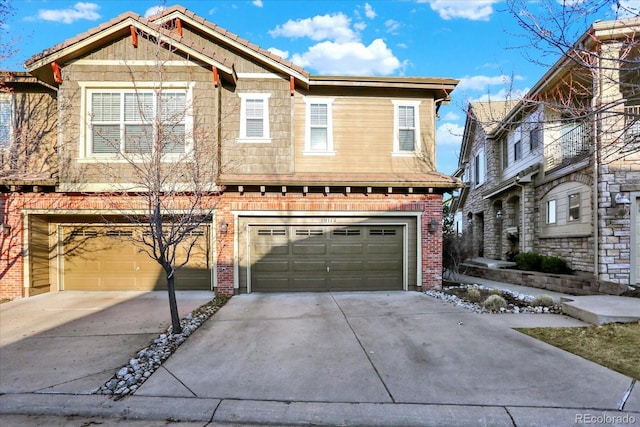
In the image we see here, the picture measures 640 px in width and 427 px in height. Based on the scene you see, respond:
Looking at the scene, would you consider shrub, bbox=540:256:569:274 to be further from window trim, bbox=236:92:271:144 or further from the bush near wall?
window trim, bbox=236:92:271:144

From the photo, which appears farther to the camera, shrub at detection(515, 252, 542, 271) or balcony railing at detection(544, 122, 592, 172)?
shrub at detection(515, 252, 542, 271)

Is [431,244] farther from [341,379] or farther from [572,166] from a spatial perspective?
[341,379]

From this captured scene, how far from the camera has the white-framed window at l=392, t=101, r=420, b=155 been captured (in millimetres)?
9992

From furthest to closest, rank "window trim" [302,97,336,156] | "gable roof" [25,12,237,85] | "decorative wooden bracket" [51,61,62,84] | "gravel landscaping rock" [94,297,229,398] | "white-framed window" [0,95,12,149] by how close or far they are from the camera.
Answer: "window trim" [302,97,336,156] < "white-framed window" [0,95,12,149] < "decorative wooden bracket" [51,61,62,84] < "gable roof" [25,12,237,85] < "gravel landscaping rock" [94,297,229,398]

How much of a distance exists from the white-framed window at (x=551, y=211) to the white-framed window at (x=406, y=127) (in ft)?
20.1

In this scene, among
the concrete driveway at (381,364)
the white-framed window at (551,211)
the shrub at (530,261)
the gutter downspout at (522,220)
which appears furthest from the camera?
the gutter downspout at (522,220)

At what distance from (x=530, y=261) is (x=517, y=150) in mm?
5563

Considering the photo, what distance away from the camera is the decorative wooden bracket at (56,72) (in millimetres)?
8693

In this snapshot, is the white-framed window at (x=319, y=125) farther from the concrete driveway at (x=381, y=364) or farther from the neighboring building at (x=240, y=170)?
the concrete driveway at (x=381, y=364)

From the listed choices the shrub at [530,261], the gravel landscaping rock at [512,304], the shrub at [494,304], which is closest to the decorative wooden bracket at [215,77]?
the gravel landscaping rock at [512,304]

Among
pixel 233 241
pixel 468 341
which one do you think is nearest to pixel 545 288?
pixel 468 341

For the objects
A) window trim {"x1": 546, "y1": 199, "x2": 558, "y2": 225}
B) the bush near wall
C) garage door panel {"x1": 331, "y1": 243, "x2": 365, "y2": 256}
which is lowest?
the bush near wall

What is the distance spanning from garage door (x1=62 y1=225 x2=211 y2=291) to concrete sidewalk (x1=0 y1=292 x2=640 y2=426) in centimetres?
359

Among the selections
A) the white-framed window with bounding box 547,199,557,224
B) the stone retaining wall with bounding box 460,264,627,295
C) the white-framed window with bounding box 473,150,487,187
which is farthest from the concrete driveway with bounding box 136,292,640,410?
the white-framed window with bounding box 473,150,487,187
